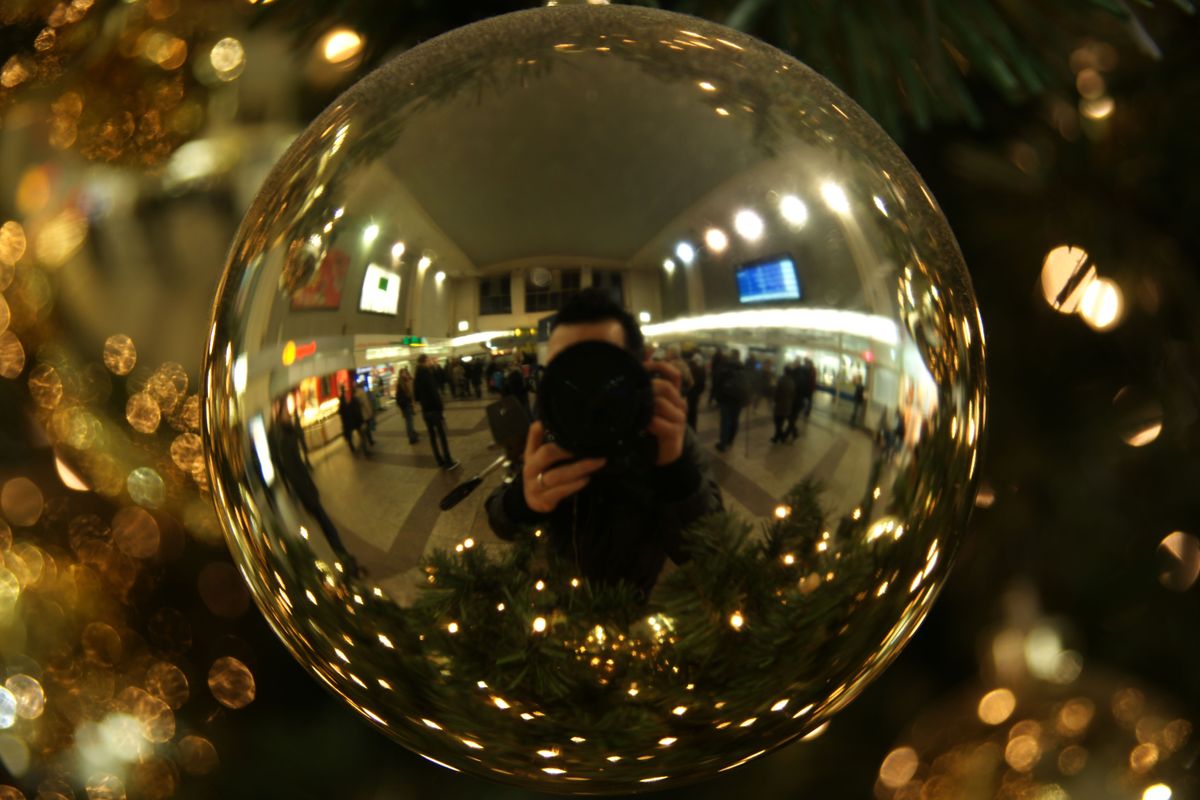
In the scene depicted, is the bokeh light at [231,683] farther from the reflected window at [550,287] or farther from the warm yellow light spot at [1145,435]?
the warm yellow light spot at [1145,435]

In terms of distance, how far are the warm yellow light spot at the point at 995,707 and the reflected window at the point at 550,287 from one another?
649 mm

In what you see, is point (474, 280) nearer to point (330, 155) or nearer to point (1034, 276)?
point (330, 155)

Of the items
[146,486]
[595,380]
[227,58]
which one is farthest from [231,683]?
[595,380]

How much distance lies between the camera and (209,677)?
2.10ft

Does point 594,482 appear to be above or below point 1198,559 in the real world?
above

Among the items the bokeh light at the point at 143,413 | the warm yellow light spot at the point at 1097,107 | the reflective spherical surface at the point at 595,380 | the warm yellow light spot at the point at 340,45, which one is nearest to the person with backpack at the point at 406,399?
the reflective spherical surface at the point at 595,380

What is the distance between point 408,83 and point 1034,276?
0.52 m

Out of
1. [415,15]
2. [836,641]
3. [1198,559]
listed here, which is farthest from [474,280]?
[1198,559]

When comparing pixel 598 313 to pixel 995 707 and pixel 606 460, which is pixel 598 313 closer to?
pixel 606 460

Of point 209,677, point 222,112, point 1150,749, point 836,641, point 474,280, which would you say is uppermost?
point 222,112

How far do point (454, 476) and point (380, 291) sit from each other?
54 millimetres

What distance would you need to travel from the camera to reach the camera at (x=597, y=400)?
0.66 ft

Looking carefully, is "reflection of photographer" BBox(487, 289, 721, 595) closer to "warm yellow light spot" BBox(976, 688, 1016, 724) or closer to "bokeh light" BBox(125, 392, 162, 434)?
"bokeh light" BBox(125, 392, 162, 434)

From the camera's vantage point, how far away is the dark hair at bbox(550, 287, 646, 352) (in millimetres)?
198
